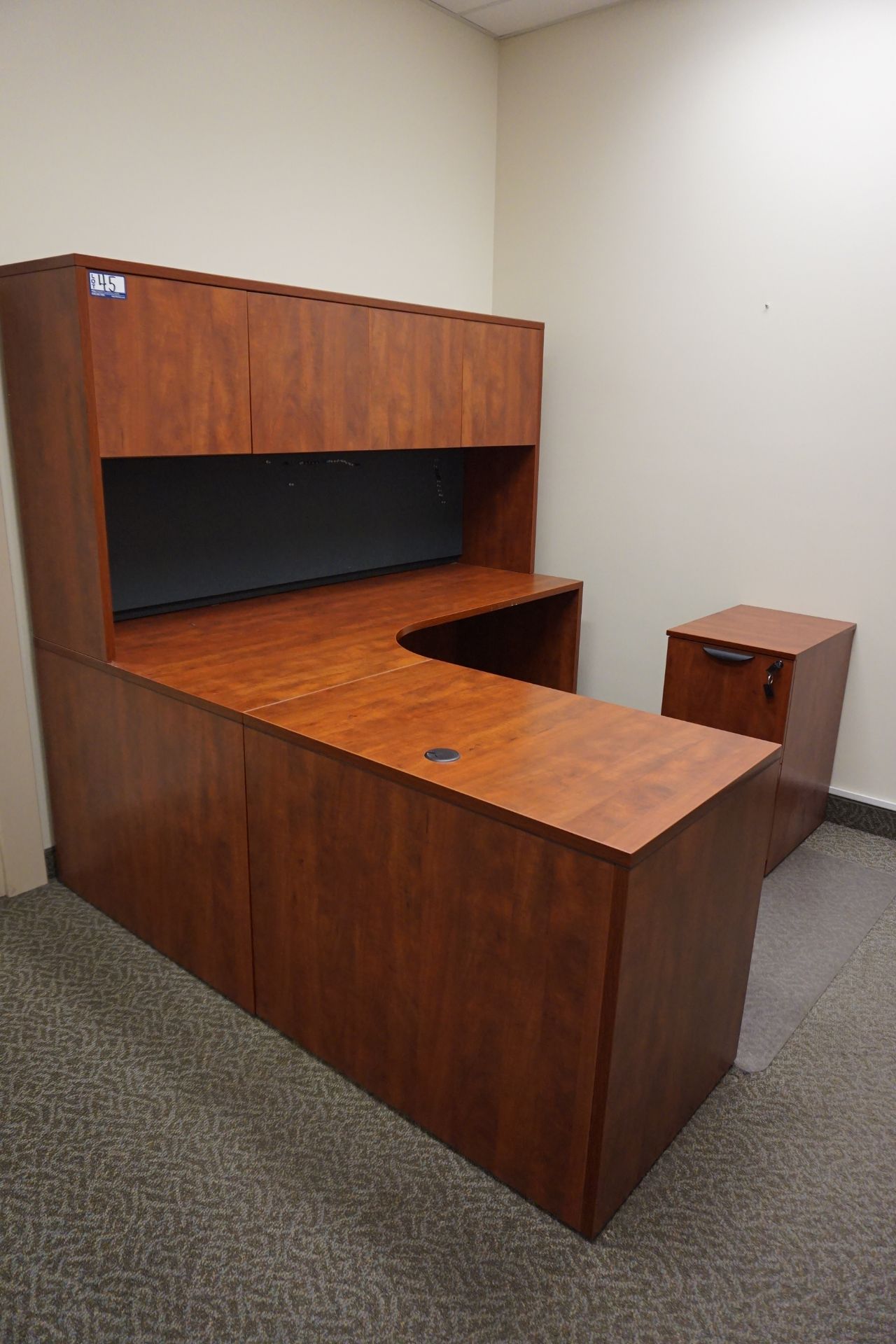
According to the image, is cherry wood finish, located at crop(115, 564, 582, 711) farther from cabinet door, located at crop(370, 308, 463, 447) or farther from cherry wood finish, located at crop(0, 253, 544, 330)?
cherry wood finish, located at crop(0, 253, 544, 330)

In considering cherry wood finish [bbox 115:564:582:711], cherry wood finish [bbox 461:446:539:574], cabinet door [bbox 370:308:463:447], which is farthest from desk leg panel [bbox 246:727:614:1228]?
cherry wood finish [bbox 461:446:539:574]

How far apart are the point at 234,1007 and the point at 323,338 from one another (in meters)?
1.64

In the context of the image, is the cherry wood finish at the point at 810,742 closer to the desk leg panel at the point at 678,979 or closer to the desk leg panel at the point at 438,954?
the desk leg panel at the point at 678,979

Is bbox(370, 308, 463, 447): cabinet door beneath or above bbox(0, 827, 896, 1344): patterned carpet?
above

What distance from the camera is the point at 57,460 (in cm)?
209

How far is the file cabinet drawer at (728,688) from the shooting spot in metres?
2.53

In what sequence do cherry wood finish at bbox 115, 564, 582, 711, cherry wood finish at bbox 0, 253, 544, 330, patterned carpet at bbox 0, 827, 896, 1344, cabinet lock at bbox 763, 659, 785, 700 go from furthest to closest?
cabinet lock at bbox 763, 659, 785, 700 < cherry wood finish at bbox 115, 564, 582, 711 < cherry wood finish at bbox 0, 253, 544, 330 < patterned carpet at bbox 0, 827, 896, 1344

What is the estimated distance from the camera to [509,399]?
3.14 metres

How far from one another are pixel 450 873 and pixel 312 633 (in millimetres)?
1117

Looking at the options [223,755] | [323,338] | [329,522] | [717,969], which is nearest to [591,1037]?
[717,969]

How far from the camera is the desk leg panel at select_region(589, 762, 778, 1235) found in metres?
1.39

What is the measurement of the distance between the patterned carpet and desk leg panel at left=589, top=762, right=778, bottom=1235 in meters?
0.10

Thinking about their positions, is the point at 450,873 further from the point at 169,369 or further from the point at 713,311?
the point at 713,311

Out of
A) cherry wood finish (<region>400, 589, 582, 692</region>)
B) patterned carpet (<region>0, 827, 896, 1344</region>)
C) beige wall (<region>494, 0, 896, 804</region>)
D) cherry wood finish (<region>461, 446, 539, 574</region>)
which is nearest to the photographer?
patterned carpet (<region>0, 827, 896, 1344</region>)
